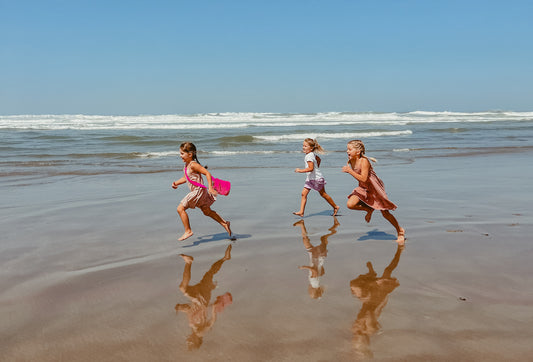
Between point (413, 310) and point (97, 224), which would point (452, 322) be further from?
point (97, 224)

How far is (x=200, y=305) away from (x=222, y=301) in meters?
0.18

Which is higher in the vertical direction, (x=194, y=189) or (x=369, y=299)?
(x=194, y=189)

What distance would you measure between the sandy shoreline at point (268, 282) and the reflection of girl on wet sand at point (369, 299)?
16 mm

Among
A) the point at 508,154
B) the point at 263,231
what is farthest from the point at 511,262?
the point at 508,154

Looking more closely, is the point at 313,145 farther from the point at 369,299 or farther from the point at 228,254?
the point at 369,299

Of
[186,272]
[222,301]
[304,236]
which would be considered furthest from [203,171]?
[222,301]

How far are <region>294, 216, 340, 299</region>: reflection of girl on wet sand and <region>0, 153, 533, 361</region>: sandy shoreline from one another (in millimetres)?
69

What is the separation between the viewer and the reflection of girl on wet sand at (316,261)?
3766 millimetres

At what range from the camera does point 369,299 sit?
354 cm

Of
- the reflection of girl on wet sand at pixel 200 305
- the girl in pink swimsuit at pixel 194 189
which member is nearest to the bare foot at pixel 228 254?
the reflection of girl on wet sand at pixel 200 305

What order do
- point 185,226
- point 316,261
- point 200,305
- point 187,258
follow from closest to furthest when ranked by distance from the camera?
point 200,305 → point 316,261 → point 187,258 → point 185,226

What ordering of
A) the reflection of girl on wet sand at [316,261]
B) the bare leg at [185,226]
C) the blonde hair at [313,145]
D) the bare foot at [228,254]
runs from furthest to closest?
the blonde hair at [313,145], the bare leg at [185,226], the bare foot at [228,254], the reflection of girl on wet sand at [316,261]

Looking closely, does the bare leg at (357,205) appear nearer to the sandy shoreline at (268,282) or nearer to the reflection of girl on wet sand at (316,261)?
the sandy shoreline at (268,282)

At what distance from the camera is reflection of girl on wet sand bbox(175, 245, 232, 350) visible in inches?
118
